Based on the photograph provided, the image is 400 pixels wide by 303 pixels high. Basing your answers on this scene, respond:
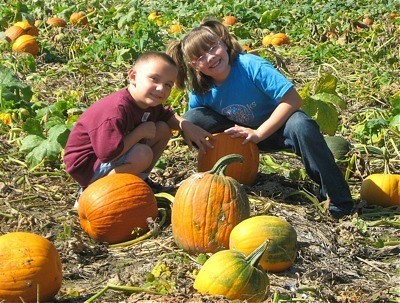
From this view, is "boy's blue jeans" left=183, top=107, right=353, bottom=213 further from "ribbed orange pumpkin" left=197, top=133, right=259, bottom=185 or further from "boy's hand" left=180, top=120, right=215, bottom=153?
"boy's hand" left=180, top=120, right=215, bottom=153

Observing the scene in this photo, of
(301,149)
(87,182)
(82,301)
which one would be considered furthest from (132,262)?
(301,149)

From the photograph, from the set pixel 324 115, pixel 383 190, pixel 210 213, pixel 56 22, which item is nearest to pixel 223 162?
pixel 210 213

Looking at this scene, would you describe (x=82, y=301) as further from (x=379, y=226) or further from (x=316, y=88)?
(x=316, y=88)

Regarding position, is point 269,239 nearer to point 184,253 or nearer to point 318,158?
point 184,253

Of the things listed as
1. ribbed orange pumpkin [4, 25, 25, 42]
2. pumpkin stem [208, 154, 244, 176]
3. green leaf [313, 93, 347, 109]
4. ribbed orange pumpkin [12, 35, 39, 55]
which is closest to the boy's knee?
pumpkin stem [208, 154, 244, 176]

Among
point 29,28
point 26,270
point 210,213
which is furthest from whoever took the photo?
point 29,28

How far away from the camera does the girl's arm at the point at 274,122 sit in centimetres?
521

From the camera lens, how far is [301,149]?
17.0ft

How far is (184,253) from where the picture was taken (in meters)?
4.33

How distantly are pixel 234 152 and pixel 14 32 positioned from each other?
498 cm

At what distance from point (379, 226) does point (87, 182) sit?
1819 mm

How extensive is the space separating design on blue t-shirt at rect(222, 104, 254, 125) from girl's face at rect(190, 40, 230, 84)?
25 cm

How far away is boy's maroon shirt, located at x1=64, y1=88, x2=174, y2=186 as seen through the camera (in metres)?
4.84

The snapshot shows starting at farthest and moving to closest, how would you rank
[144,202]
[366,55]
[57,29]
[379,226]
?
[57,29], [366,55], [379,226], [144,202]
